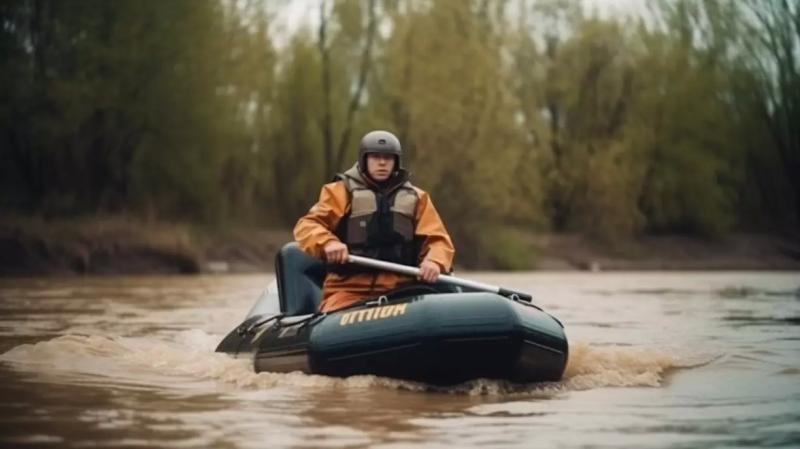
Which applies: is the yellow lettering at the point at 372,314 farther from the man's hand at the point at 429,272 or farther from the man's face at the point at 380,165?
the man's face at the point at 380,165

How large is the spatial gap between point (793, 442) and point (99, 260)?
20060 mm

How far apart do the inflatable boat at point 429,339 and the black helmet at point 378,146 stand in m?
0.57

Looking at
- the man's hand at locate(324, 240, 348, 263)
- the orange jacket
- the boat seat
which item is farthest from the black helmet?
the boat seat

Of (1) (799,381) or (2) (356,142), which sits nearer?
(1) (799,381)

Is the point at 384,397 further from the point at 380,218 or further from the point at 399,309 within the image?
the point at 380,218

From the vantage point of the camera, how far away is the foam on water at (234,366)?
6.39 meters

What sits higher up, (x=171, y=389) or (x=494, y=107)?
(x=494, y=107)

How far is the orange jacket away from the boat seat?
1.57 ft

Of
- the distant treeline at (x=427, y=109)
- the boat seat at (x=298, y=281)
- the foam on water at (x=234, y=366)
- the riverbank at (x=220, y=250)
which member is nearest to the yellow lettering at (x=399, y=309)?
the foam on water at (x=234, y=366)

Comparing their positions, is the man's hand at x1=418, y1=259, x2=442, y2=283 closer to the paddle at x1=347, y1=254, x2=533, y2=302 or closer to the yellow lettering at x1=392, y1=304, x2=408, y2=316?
the paddle at x1=347, y1=254, x2=533, y2=302

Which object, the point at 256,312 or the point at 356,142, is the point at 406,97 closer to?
the point at 356,142

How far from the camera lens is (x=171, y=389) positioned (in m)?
Result: 6.38

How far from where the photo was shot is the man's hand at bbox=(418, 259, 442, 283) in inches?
263

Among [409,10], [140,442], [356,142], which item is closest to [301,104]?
[356,142]
